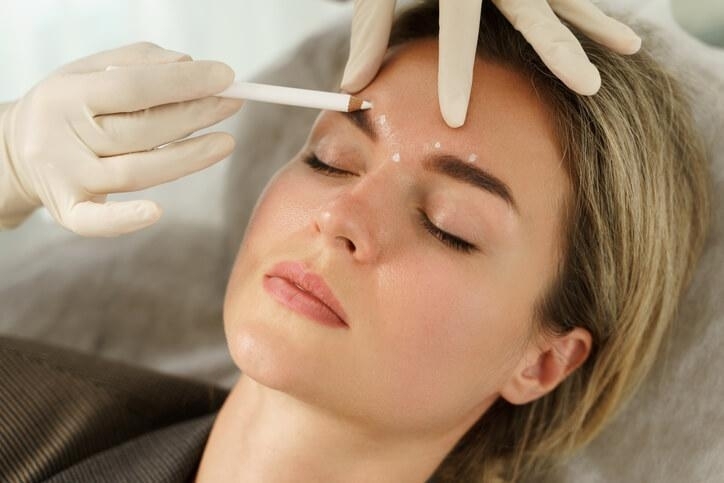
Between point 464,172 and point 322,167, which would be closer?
point 464,172

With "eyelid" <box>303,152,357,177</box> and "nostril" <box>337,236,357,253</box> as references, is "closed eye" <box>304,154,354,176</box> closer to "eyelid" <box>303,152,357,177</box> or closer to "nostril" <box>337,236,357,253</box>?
"eyelid" <box>303,152,357,177</box>

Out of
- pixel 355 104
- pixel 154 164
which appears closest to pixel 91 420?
pixel 154 164

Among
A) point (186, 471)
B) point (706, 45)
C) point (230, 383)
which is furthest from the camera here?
point (230, 383)

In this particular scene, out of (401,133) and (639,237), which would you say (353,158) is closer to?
(401,133)

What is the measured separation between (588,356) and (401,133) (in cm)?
55

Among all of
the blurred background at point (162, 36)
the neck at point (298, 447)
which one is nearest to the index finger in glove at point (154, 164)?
the neck at point (298, 447)

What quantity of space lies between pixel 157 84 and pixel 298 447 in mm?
578

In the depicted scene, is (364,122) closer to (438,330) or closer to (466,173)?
(466,173)

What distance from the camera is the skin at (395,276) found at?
119cm

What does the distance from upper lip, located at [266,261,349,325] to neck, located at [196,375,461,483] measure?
195mm

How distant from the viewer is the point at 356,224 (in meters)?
1.18

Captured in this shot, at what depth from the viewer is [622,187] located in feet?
4.29

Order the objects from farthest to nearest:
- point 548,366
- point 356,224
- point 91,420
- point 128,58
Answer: point 91,420
point 548,366
point 128,58
point 356,224

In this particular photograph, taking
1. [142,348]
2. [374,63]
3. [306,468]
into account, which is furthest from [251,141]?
[306,468]
